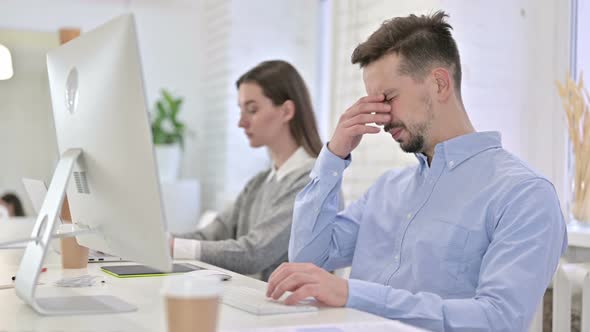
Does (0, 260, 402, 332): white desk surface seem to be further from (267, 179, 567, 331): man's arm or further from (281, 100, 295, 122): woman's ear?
(281, 100, 295, 122): woman's ear

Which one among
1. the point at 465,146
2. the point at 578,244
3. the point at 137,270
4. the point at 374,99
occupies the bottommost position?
the point at 578,244

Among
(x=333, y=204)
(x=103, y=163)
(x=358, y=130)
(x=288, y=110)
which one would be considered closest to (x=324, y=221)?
(x=333, y=204)

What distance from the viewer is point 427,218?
1.63 meters

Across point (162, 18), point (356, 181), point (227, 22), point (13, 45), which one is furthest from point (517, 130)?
point (13, 45)

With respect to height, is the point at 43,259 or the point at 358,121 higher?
the point at 358,121

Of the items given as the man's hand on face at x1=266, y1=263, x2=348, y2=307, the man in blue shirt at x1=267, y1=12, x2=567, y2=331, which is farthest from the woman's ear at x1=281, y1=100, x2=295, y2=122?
the man's hand on face at x1=266, y1=263, x2=348, y2=307

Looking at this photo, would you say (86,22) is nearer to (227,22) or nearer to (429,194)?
(227,22)

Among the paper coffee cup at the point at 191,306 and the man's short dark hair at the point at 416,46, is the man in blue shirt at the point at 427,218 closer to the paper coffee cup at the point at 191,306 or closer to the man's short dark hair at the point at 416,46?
the man's short dark hair at the point at 416,46

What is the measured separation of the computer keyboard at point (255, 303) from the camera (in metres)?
1.21

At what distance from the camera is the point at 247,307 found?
124cm

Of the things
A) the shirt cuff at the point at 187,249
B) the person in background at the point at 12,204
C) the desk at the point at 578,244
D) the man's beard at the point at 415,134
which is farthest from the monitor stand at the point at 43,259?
the person in background at the point at 12,204

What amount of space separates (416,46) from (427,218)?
0.40 metres

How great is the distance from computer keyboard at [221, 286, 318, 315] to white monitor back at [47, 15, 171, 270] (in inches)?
7.3

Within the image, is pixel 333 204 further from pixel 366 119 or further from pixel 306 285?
pixel 306 285
